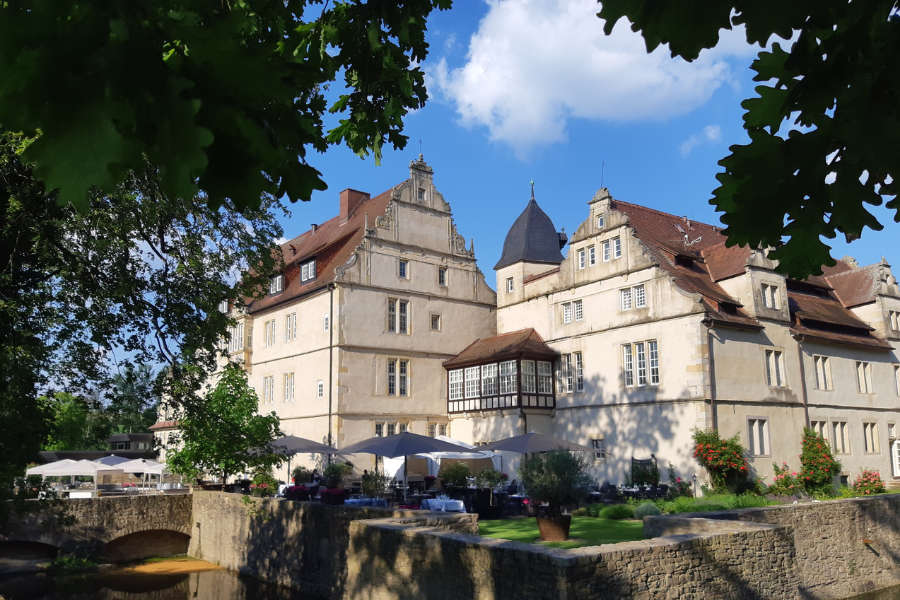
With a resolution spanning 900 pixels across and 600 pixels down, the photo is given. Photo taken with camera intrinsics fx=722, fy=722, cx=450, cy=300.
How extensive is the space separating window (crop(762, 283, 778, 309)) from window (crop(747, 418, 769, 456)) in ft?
14.5

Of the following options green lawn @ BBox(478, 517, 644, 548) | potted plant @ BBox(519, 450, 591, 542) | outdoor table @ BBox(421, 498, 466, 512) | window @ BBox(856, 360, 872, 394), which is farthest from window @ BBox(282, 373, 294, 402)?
window @ BBox(856, 360, 872, 394)

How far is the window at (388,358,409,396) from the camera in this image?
1262 inches

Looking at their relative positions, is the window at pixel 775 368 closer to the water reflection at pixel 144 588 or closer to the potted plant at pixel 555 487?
the potted plant at pixel 555 487

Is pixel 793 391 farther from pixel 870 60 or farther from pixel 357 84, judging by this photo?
pixel 870 60

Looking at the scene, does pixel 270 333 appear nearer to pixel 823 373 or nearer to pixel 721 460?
pixel 721 460

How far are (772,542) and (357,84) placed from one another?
10.6 meters

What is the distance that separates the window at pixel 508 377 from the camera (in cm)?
3039

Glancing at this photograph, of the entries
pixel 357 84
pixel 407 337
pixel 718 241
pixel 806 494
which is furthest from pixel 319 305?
pixel 357 84

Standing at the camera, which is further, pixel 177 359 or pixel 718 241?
pixel 718 241

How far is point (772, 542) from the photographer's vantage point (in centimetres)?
1234

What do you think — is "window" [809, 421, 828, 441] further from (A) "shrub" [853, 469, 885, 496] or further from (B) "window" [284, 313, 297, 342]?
(B) "window" [284, 313, 297, 342]

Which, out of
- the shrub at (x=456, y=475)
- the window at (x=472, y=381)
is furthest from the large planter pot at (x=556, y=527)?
the window at (x=472, y=381)

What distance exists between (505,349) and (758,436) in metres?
10.4

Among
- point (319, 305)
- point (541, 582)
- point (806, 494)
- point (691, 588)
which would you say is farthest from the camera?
point (319, 305)
